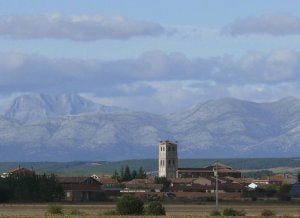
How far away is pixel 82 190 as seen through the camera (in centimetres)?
17250

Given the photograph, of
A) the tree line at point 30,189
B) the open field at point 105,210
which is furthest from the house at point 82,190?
the open field at point 105,210

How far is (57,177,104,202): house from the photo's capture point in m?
166

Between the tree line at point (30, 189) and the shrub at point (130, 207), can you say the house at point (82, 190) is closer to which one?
the tree line at point (30, 189)

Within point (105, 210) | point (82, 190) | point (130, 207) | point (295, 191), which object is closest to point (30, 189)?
point (82, 190)

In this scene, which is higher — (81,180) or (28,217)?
(81,180)

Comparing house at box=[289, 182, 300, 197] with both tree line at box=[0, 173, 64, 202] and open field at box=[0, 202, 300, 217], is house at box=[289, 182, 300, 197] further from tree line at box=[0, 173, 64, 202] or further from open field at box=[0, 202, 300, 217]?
open field at box=[0, 202, 300, 217]

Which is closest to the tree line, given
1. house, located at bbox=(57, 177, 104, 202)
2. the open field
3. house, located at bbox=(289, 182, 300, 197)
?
house, located at bbox=(57, 177, 104, 202)

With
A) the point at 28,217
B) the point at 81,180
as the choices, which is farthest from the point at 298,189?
the point at 28,217

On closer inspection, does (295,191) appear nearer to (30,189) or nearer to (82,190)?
(82,190)

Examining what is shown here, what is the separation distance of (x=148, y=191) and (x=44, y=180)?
31216 millimetres

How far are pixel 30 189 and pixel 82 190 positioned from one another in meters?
17.3

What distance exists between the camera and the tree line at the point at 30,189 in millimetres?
152250

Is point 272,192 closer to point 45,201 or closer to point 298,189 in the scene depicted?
point 298,189

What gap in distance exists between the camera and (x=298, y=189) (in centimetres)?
18688
